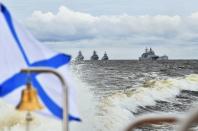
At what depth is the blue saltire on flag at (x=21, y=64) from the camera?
177 inches

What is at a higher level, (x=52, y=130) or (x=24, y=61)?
(x=24, y=61)

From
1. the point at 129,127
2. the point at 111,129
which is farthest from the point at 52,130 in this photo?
the point at 129,127

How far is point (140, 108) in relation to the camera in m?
26.6

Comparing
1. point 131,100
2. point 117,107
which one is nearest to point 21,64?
point 117,107

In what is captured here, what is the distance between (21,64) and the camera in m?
4.50

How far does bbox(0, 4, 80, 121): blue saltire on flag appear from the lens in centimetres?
448

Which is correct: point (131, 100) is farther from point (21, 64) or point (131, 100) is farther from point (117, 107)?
point (21, 64)

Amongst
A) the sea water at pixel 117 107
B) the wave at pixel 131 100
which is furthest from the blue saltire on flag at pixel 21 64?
the wave at pixel 131 100

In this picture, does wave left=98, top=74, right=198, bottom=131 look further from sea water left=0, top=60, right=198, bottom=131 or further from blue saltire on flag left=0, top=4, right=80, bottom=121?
blue saltire on flag left=0, top=4, right=80, bottom=121

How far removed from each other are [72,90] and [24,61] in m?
0.47

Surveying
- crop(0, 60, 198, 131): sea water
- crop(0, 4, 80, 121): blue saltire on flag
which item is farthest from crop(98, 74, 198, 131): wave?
crop(0, 4, 80, 121): blue saltire on flag

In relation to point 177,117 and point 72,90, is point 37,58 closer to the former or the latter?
point 72,90

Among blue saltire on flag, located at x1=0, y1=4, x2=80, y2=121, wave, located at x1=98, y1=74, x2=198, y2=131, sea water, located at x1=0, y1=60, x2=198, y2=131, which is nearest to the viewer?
blue saltire on flag, located at x1=0, y1=4, x2=80, y2=121

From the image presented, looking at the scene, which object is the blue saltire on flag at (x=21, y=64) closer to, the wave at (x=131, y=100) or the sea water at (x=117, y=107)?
the sea water at (x=117, y=107)
